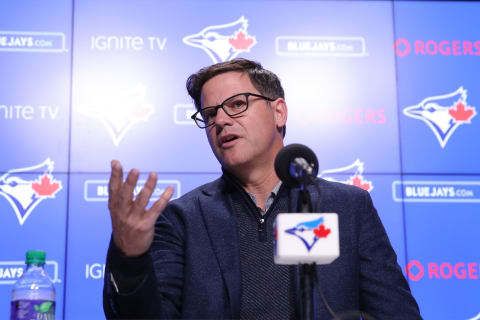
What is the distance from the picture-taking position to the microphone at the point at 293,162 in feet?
3.80

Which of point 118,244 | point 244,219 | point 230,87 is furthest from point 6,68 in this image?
point 118,244

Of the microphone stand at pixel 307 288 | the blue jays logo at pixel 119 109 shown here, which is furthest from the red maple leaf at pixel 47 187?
the microphone stand at pixel 307 288

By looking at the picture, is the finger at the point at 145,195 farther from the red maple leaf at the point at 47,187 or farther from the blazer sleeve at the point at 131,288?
the red maple leaf at the point at 47,187

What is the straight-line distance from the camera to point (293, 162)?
1170 millimetres

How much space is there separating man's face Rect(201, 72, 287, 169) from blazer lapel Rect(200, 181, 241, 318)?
12 centimetres

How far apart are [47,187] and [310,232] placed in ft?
6.56

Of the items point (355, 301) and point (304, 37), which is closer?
point (355, 301)

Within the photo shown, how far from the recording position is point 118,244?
4.28 feet

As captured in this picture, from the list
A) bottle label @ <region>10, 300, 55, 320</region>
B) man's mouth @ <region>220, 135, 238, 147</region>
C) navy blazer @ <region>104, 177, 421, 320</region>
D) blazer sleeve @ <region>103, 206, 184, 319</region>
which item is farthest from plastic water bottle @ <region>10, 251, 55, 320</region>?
man's mouth @ <region>220, 135, 238, 147</region>

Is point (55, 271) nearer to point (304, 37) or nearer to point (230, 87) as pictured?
point (230, 87)

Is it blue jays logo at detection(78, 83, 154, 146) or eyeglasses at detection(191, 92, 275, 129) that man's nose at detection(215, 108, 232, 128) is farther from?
blue jays logo at detection(78, 83, 154, 146)

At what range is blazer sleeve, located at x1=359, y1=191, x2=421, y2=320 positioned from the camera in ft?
5.56

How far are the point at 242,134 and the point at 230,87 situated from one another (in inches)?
7.0

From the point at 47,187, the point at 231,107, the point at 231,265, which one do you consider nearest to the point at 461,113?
the point at 231,107
